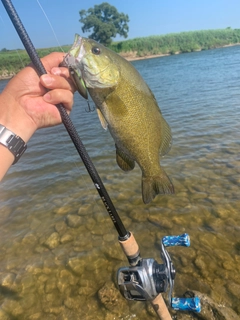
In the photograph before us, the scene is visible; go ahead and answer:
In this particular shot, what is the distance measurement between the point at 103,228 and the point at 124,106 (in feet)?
11.2

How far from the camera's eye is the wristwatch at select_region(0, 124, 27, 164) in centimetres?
187

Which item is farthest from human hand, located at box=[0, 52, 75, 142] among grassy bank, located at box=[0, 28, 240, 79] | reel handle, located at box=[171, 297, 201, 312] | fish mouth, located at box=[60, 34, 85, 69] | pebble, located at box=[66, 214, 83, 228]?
grassy bank, located at box=[0, 28, 240, 79]

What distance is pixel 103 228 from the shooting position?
5.00 m

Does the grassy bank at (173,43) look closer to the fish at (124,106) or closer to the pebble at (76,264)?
the pebble at (76,264)

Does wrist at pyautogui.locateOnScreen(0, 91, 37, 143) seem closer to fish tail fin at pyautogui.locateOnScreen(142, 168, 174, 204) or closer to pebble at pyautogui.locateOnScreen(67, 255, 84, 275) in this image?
fish tail fin at pyautogui.locateOnScreen(142, 168, 174, 204)

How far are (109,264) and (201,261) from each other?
1305 millimetres

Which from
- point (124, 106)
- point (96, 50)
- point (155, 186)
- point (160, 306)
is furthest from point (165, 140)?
point (160, 306)

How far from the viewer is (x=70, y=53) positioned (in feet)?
5.71

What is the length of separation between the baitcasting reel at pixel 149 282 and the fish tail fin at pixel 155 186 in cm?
50

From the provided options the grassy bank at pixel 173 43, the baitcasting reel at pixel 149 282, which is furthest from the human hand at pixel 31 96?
the grassy bank at pixel 173 43

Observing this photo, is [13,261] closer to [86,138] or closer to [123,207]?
[123,207]

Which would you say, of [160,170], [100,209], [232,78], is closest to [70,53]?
[160,170]

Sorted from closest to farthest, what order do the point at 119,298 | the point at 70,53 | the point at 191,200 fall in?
the point at 70,53 → the point at 119,298 → the point at 191,200

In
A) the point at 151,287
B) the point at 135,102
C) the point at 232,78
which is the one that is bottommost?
the point at 232,78
